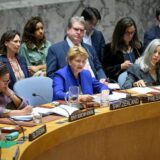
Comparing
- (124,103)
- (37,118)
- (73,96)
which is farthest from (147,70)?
(37,118)

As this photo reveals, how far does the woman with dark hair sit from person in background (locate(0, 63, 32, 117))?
5.62 feet

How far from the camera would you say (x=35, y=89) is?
4016 mm

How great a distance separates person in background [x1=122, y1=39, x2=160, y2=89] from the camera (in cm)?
412

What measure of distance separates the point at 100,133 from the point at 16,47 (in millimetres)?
1541

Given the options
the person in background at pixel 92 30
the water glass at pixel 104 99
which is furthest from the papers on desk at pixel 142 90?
the person in background at pixel 92 30

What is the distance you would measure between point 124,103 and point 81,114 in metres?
0.40

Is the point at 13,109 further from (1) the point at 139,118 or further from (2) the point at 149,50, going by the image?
(2) the point at 149,50

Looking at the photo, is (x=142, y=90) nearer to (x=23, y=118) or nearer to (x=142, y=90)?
(x=142, y=90)

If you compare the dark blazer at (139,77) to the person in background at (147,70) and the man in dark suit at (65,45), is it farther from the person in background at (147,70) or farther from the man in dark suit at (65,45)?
the man in dark suit at (65,45)

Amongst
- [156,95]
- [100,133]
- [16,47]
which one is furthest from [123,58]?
[100,133]

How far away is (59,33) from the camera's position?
6.00 meters

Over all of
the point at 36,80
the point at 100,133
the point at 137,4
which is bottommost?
the point at 100,133

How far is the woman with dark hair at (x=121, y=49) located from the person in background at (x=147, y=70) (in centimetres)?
67

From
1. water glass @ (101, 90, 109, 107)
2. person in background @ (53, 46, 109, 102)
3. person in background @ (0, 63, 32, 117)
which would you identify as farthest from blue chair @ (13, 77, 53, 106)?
water glass @ (101, 90, 109, 107)
